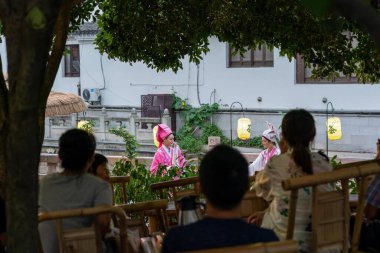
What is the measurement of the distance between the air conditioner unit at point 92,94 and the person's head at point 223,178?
69.2ft

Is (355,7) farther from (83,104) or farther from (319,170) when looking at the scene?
(83,104)

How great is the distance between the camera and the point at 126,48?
26.7 feet

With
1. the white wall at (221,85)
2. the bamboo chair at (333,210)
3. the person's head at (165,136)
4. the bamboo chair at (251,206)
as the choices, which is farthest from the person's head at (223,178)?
the white wall at (221,85)

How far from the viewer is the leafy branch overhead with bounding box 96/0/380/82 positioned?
7.75m

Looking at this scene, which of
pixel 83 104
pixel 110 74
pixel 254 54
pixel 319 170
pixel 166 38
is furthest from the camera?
pixel 110 74

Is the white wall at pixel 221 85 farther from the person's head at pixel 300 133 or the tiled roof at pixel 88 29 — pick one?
the person's head at pixel 300 133

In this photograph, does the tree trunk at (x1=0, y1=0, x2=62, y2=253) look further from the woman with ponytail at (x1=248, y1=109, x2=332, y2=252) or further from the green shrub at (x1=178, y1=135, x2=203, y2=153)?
the green shrub at (x1=178, y1=135, x2=203, y2=153)

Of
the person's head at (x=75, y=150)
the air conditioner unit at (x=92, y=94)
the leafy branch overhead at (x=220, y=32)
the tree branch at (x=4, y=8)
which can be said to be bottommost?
the person's head at (x=75, y=150)

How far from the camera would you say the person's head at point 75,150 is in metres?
3.97

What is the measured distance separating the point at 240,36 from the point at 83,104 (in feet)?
20.4

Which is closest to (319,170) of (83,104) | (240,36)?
(240,36)

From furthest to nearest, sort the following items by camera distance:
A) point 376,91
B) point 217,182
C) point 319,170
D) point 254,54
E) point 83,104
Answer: point 254,54 < point 376,91 < point 83,104 < point 319,170 < point 217,182

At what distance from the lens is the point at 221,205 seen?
288cm

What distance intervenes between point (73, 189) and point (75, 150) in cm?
19
